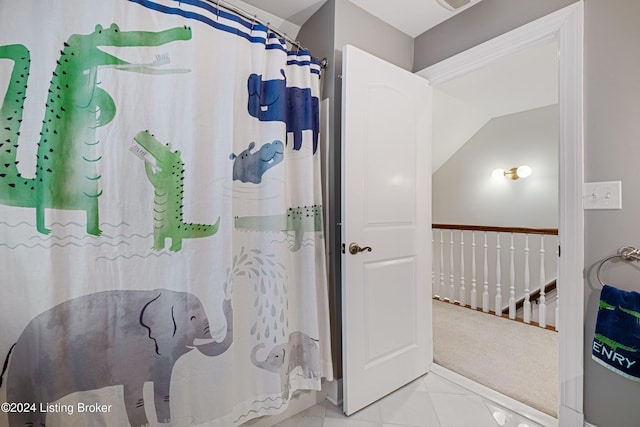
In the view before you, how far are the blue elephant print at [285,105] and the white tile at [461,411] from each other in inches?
67.2

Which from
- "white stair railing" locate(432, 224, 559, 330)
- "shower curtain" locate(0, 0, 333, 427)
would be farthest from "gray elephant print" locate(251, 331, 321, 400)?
"white stair railing" locate(432, 224, 559, 330)

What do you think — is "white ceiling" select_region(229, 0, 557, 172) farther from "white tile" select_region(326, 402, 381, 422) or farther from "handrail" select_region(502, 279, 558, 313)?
"white tile" select_region(326, 402, 381, 422)

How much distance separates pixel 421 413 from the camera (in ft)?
4.97

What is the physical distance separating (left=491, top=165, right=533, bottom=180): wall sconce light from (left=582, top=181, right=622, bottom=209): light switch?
2.50 metres

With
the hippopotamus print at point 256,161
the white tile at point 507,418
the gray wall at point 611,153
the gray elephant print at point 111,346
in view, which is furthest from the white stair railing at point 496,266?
the gray elephant print at point 111,346

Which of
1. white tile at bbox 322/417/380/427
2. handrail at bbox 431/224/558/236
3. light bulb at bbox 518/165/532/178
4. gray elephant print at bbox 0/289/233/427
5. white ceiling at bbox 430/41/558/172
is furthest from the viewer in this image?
light bulb at bbox 518/165/532/178

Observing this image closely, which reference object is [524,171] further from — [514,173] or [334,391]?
[334,391]

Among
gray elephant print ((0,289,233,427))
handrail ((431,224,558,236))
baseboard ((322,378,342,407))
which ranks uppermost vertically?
handrail ((431,224,558,236))

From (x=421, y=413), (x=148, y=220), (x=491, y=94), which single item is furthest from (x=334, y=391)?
(x=491, y=94)

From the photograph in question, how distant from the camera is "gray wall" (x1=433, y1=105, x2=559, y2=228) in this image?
10.5ft

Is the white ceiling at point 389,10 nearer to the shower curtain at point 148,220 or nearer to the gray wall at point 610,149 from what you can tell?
the shower curtain at point 148,220

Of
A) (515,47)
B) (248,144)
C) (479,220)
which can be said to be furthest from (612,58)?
(479,220)

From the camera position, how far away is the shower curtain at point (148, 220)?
0.88m

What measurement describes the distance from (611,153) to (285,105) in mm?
1569
